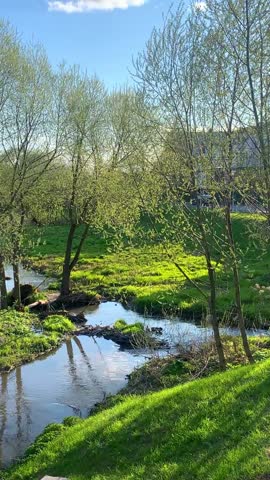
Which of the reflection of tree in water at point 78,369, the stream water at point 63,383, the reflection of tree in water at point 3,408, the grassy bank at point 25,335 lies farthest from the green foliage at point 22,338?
the reflection of tree in water at point 3,408

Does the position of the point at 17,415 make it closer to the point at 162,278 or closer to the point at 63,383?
the point at 63,383

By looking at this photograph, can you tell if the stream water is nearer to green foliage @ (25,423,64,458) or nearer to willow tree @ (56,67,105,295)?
green foliage @ (25,423,64,458)

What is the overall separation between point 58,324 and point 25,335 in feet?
5.88

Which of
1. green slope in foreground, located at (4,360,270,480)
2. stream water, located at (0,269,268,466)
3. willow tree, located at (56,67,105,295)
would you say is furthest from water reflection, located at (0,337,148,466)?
willow tree, located at (56,67,105,295)

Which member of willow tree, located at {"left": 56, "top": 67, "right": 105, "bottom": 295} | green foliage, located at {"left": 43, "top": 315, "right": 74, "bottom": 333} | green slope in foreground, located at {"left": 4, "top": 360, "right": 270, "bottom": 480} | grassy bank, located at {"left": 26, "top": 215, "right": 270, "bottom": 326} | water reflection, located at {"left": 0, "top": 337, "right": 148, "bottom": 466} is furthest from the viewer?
willow tree, located at {"left": 56, "top": 67, "right": 105, "bottom": 295}

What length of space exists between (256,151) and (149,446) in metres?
5.47

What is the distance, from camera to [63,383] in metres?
13.8

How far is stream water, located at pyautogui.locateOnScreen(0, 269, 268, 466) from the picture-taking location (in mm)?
11031

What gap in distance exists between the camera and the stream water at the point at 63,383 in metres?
11.0

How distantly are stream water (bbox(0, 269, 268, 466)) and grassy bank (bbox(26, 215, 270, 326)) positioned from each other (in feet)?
5.32

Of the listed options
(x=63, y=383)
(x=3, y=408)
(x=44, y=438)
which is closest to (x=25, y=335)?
(x=63, y=383)

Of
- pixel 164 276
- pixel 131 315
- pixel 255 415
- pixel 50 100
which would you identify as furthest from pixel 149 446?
pixel 164 276

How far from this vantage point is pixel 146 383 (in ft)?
41.7

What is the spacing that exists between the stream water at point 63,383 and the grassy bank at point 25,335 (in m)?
0.35
